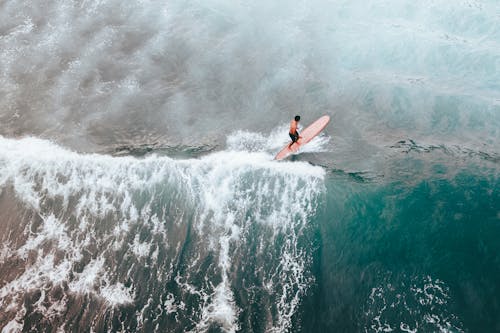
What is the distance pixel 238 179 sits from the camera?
1442 cm

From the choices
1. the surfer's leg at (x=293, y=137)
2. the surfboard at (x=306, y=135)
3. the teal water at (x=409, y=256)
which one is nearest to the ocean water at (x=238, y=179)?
the teal water at (x=409, y=256)

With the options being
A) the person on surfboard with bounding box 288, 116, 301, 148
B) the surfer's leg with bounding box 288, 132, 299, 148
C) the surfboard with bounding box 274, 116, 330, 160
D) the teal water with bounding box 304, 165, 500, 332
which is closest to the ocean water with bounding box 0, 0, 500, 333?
the teal water with bounding box 304, 165, 500, 332

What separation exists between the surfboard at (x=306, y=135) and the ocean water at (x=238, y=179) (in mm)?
395

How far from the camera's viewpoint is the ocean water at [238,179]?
39.1ft

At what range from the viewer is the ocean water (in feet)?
39.1

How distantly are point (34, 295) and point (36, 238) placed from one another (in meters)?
2.15

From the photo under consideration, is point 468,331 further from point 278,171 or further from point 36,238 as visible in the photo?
point 36,238

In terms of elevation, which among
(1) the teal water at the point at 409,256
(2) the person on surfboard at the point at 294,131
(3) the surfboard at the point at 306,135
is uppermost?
(2) the person on surfboard at the point at 294,131

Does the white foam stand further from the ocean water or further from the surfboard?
the surfboard

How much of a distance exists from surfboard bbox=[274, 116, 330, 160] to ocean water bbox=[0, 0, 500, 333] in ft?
1.29

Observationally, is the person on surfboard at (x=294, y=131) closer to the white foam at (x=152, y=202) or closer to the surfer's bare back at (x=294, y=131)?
the surfer's bare back at (x=294, y=131)

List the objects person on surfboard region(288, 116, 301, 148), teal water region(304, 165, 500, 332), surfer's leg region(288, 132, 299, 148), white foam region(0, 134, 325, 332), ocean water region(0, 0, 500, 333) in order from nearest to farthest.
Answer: teal water region(304, 165, 500, 332)
ocean water region(0, 0, 500, 333)
white foam region(0, 134, 325, 332)
person on surfboard region(288, 116, 301, 148)
surfer's leg region(288, 132, 299, 148)

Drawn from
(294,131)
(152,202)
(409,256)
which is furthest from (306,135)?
(152,202)

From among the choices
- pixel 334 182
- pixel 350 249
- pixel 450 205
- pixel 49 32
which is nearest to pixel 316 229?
pixel 350 249
